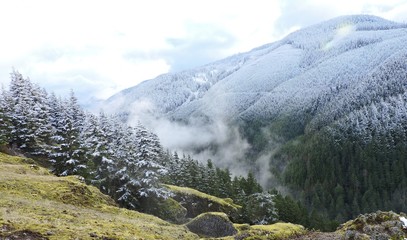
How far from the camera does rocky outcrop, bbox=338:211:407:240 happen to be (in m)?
25.2

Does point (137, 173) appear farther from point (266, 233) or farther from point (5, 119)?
point (5, 119)

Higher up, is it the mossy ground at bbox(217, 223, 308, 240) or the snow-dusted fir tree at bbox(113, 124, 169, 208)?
the snow-dusted fir tree at bbox(113, 124, 169, 208)

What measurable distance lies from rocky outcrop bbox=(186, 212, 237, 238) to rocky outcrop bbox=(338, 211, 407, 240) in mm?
11686

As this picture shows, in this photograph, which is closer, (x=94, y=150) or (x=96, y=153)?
(x=96, y=153)

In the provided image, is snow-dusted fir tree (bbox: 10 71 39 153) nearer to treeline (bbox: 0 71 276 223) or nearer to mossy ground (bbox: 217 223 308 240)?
treeline (bbox: 0 71 276 223)

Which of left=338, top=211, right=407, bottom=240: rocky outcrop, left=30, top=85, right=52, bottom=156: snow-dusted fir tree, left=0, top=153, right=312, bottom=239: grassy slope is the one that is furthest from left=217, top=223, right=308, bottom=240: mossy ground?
left=30, top=85, right=52, bottom=156: snow-dusted fir tree

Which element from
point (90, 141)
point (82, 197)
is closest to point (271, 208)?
point (90, 141)

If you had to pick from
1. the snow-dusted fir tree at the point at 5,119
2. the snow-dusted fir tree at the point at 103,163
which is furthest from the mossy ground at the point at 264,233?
the snow-dusted fir tree at the point at 5,119

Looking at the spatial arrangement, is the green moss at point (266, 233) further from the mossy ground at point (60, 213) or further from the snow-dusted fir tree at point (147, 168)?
the snow-dusted fir tree at point (147, 168)

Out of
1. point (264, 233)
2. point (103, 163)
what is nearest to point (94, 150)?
point (103, 163)

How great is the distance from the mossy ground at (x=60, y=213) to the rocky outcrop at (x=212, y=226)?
4686mm

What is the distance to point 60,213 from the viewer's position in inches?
956

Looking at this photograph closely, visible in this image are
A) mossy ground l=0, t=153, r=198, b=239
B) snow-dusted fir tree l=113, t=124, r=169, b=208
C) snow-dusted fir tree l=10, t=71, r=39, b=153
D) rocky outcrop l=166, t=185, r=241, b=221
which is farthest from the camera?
rocky outcrop l=166, t=185, r=241, b=221

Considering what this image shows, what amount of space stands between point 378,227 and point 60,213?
965 inches
